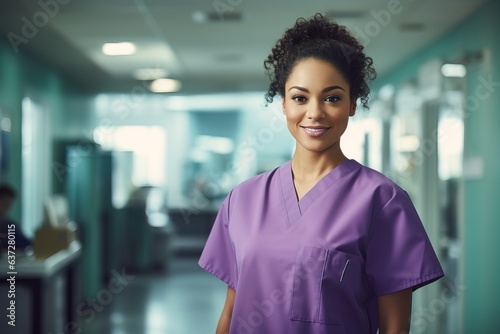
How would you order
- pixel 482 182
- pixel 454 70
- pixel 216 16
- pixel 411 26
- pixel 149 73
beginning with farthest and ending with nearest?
pixel 149 73
pixel 411 26
pixel 216 16
pixel 454 70
pixel 482 182

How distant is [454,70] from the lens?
3.83 m

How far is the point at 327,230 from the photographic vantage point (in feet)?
3.39

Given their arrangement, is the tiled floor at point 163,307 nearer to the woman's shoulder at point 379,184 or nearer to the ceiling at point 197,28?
the ceiling at point 197,28

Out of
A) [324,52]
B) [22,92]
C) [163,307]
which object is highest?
[22,92]

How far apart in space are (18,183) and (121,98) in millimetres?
3426

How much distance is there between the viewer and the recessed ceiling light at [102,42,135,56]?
4.96 metres

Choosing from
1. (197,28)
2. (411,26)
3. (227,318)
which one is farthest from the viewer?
(197,28)

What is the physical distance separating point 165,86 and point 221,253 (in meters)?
6.31

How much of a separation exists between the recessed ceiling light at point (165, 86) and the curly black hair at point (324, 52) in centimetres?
591

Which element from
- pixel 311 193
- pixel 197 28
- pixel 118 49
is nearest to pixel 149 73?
pixel 118 49

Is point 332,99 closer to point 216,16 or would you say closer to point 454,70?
point 454,70

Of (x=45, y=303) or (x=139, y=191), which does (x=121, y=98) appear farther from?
(x=45, y=303)

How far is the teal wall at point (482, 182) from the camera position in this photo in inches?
140

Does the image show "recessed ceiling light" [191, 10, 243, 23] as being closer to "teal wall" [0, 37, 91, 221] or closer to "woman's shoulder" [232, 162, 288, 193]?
"teal wall" [0, 37, 91, 221]
